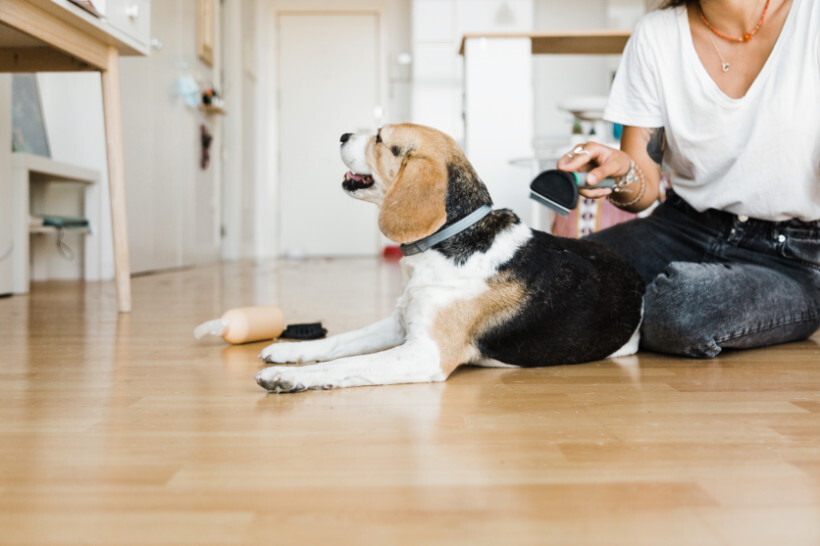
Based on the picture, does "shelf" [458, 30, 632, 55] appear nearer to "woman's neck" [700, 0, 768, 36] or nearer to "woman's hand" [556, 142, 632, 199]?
"woman's neck" [700, 0, 768, 36]

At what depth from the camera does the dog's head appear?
1.61 m

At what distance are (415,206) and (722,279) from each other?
88 centimetres

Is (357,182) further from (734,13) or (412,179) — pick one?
(734,13)

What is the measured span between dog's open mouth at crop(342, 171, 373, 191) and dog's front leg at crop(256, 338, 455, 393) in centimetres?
51

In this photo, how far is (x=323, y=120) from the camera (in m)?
9.66

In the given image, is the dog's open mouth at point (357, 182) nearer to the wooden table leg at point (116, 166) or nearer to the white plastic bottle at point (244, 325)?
the white plastic bottle at point (244, 325)

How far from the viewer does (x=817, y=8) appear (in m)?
1.85

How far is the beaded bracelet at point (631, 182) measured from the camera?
72.9 inches

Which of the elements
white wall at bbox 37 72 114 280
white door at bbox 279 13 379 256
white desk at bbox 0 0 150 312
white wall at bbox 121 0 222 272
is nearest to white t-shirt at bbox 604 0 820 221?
white desk at bbox 0 0 150 312

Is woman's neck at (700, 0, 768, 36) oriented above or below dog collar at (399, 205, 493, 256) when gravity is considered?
above

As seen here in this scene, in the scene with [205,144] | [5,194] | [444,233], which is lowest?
[444,233]

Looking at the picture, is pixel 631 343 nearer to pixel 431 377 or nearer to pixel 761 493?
pixel 431 377

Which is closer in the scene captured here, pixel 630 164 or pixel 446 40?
pixel 630 164

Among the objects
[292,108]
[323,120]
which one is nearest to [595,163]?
[323,120]
